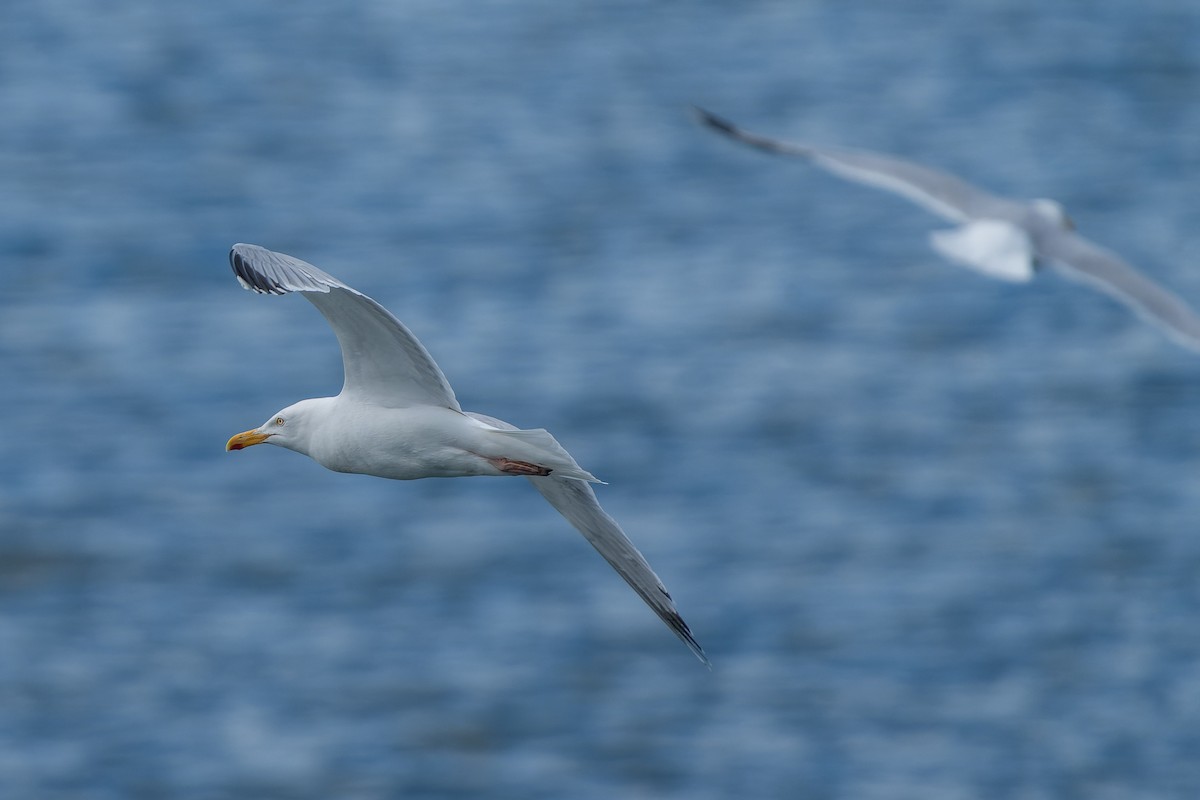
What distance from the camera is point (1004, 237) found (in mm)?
9133

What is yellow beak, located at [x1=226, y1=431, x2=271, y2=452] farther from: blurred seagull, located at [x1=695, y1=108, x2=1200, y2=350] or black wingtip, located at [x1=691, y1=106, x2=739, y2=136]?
black wingtip, located at [x1=691, y1=106, x2=739, y2=136]

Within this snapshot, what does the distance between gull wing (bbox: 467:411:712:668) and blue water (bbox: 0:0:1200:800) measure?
297 inches

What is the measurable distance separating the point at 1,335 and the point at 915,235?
10821mm

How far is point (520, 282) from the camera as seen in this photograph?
Answer: 2227 cm

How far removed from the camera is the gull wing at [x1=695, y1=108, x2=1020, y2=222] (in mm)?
9172

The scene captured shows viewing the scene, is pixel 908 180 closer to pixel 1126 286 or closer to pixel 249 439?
pixel 1126 286

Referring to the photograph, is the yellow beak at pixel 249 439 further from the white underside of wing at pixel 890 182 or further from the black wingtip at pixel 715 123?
the white underside of wing at pixel 890 182

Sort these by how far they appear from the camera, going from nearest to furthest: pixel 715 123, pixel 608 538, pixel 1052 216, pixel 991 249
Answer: pixel 608 538
pixel 991 249
pixel 715 123
pixel 1052 216

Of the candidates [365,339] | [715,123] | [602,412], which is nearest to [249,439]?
[365,339]

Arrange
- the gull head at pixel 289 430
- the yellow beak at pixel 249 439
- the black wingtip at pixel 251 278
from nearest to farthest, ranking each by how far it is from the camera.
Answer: the black wingtip at pixel 251 278, the gull head at pixel 289 430, the yellow beak at pixel 249 439

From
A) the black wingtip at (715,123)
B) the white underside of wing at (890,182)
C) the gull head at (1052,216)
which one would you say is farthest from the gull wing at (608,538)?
the gull head at (1052,216)

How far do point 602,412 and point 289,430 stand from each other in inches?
486

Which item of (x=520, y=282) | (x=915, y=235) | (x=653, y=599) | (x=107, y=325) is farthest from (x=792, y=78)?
(x=653, y=599)

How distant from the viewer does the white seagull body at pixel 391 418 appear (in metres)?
6.71
